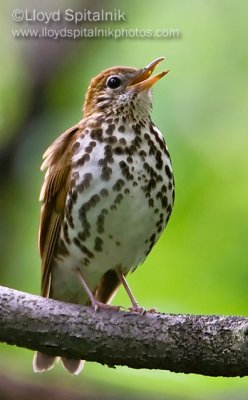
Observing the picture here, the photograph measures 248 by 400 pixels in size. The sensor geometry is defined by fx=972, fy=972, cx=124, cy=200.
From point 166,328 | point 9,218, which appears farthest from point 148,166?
point 166,328

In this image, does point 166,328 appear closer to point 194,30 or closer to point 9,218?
point 9,218

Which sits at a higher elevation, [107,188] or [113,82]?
[113,82]

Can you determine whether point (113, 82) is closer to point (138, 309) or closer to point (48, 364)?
point (138, 309)

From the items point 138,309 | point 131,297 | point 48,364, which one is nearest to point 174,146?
point 131,297

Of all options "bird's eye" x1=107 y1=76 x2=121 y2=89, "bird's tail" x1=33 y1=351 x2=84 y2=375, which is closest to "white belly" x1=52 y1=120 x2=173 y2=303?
"bird's eye" x1=107 y1=76 x2=121 y2=89

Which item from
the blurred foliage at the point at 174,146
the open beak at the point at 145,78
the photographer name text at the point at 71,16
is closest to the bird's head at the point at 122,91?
the open beak at the point at 145,78

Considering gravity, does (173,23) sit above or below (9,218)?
above
